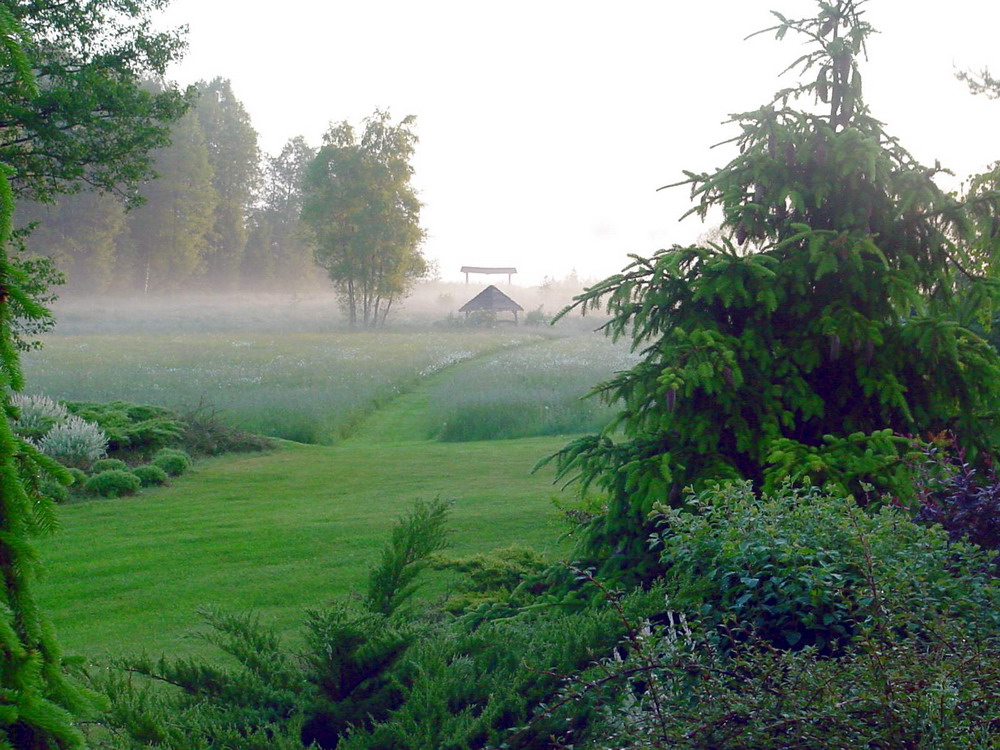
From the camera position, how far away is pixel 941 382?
4.99 m

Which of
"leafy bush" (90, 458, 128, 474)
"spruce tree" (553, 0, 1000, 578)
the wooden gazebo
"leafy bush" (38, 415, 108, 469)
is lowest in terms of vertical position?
"leafy bush" (90, 458, 128, 474)

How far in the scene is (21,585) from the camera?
1.54m

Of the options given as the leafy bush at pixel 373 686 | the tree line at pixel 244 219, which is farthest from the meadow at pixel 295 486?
the tree line at pixel 244 219

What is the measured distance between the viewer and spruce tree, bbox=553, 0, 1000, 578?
15.5 feet

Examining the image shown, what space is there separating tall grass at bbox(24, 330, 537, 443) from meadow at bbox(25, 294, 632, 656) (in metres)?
0.08

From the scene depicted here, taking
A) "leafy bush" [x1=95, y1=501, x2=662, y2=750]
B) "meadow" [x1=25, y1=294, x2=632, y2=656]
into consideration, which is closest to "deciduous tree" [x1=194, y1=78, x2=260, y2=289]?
"meadow" [x1=25, y1=294, x2=632, y2=656]

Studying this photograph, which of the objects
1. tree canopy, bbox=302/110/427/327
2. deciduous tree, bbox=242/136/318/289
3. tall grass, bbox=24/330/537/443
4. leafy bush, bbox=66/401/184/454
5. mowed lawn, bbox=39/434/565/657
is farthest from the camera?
deciduous tree, bbox=242/136/318/289

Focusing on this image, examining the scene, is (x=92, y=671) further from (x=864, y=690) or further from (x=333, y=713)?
(x=864, y=690)

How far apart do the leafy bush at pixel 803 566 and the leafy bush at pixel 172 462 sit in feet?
29.2

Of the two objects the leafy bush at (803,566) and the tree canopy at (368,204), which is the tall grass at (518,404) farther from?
the tree canopy at (368,204)

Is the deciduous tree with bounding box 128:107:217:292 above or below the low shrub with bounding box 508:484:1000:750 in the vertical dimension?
above

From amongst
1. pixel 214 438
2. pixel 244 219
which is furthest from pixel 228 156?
pixel 214 438

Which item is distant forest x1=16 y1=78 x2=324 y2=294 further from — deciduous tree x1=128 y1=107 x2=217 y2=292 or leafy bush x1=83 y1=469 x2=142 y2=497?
leafy bush x1=83 y1=469 x2=142 y2=497

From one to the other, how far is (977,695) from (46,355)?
27.5 m
